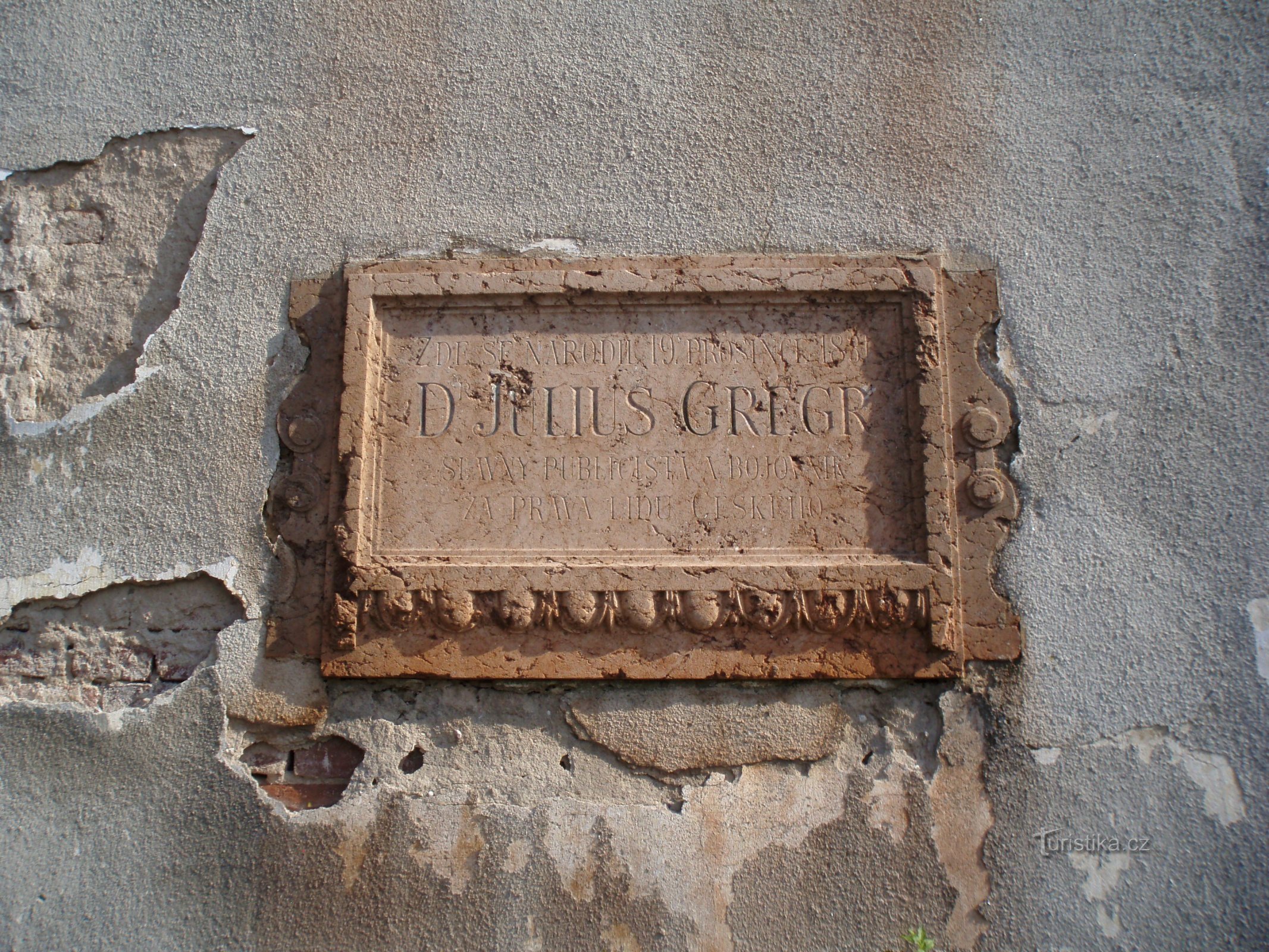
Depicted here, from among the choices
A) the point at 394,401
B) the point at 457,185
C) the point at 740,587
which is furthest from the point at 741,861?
the point at 457,185

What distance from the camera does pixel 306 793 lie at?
2.22m

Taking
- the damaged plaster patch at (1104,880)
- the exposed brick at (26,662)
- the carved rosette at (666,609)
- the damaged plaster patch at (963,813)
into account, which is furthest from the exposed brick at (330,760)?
the damaged plaster patch at (1104,880)

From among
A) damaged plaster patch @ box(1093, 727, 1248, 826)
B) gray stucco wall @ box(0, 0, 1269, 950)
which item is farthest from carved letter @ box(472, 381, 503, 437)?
damaged plaster patch @ box(1093, 727, 1248, 826)

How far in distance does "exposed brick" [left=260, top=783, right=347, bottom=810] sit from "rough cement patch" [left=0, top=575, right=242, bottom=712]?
41cm

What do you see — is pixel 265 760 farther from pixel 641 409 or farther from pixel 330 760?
pixel 641 409

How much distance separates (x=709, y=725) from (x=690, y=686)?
11 cm

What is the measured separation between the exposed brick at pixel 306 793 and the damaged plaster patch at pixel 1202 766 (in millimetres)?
2070

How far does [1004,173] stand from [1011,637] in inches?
55.6

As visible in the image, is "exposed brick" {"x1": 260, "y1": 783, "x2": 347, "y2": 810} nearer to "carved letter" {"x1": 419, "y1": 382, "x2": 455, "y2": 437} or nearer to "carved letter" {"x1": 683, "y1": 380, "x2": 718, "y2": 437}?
"carved letter" {"x1": 419, "y1": 382, "x2": 455, "y2": 437}

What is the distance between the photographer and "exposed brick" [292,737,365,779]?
7.31 ft

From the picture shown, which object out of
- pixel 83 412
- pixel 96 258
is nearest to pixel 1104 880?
pixel 83 412

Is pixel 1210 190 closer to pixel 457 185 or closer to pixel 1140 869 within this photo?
pixel 1140 869

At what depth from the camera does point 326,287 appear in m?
2.45

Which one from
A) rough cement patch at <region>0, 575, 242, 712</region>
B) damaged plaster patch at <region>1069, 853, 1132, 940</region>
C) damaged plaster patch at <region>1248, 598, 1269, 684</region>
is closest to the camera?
damaged plaster patch at <region>1069, 853, 1132, 940</region>
